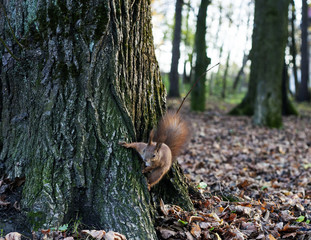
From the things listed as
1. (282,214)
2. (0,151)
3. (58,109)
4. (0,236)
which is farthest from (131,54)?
(282,214)

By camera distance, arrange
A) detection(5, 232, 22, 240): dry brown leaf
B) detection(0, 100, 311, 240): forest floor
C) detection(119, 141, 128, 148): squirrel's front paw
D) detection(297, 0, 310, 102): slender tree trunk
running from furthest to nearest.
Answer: detection(297, 0, 310, 102): slender tree trunk
detection(0, 100, 311, 240): forest floor
detection(119, 141, 128, 148): squirrel's front paw
detection(5, 232, 22, 240): dry brown leaf

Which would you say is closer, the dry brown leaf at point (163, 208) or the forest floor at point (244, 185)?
the forest floor at point (244, 185)

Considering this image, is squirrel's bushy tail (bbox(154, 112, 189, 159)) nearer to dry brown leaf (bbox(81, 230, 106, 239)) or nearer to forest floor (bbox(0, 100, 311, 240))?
forest floor (bbox(0, 100, 311, 240))

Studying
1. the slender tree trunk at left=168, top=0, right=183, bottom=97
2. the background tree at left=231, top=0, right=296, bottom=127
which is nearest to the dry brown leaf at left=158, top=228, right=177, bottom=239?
the slender tree trunk at left=168, top=0, right=183, bottom=97

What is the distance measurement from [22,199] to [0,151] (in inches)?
23.5

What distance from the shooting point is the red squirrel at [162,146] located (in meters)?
2.63

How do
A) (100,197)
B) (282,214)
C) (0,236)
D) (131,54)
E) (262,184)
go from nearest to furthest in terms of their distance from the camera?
(0,236), (100,197), (131,54), (282,214), (262,184)

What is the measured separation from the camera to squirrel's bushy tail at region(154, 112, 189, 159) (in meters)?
2.93

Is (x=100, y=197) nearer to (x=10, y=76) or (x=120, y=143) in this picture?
(x=120, y=143)

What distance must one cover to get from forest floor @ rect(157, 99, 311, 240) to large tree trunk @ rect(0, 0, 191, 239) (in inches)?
20.8

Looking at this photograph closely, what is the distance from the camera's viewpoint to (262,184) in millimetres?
4555

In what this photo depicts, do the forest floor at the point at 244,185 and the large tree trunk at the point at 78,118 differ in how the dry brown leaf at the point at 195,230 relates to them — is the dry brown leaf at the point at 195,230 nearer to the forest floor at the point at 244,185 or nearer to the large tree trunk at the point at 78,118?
the forest floor at the point at 244,185

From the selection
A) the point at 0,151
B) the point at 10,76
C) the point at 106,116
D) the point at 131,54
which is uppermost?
the point at 131,54

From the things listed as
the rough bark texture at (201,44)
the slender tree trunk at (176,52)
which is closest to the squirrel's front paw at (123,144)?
the rough bark texture at (201,44)
